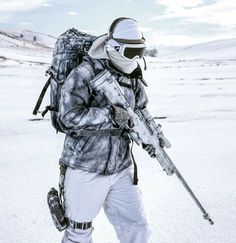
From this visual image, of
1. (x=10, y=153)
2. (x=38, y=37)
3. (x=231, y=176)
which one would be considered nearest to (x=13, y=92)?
(x=10, y=153)

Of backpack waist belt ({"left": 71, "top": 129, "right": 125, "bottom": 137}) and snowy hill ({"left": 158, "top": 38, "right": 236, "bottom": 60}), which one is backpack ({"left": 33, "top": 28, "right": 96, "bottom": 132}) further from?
snowy hill ({"left": 158, "top": 38, "right": 236, "bottom": 60})

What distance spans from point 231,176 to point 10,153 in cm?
298

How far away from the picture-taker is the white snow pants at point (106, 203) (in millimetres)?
2355

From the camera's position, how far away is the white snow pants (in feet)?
7.73

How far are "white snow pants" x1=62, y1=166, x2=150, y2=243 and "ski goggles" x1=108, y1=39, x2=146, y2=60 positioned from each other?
696mm

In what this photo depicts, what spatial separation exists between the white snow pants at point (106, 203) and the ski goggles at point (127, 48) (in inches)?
27.4

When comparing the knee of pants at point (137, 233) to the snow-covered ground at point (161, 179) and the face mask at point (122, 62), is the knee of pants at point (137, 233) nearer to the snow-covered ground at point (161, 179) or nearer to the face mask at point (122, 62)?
the snow-covered ground at point (161, 179)

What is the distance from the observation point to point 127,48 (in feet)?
7.53

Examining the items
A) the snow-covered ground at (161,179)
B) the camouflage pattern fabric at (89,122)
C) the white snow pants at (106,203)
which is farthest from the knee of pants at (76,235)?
the snow-covered ground at (161,179)

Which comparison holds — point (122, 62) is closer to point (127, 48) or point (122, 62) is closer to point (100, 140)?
point (127, 48)

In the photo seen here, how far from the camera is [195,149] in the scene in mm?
5930

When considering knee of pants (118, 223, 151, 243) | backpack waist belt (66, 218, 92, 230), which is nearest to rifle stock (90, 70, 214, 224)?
knee of pants (118, 223, 151, 243)

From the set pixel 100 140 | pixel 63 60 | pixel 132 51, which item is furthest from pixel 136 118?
pixel 63 60

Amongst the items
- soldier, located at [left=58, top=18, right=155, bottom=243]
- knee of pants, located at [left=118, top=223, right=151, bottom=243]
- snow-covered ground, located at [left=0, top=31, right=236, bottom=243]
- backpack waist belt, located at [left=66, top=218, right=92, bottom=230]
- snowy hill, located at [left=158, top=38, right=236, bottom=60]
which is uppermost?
soldier, located at [left=58, top=18, right=155, bottom=243]
